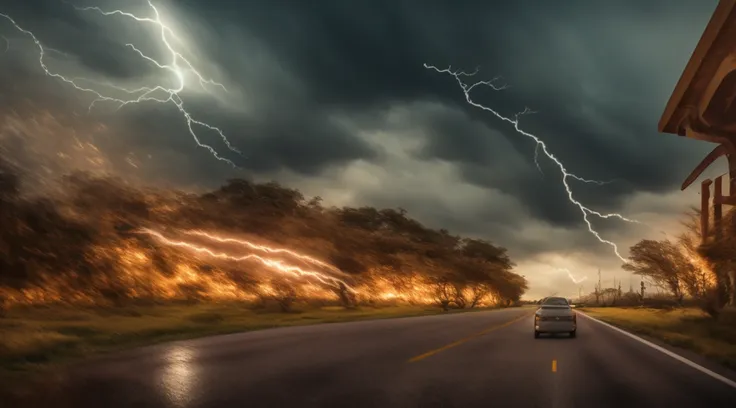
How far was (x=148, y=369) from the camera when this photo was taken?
522 inches

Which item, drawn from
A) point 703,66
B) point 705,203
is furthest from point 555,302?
point 705,203

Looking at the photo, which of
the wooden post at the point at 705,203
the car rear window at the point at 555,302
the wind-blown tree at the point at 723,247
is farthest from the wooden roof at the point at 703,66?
the wooden post at the point at 705,203

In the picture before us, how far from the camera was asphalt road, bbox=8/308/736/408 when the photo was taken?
9523 mm

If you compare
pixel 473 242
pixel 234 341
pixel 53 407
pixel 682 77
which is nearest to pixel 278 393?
pixel 53 407

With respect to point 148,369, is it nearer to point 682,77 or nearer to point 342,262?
point 682,77

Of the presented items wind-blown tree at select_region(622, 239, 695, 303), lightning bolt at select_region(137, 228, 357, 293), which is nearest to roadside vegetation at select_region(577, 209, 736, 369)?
wind-blown tree at select_region(622, 239, 695, 303)

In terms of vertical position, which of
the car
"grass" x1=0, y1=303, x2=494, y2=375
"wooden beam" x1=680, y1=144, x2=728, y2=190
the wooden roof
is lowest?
"grass" x1=0, y1=303, x2=494, y2=375

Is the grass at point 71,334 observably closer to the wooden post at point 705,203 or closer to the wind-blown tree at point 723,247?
the wind-blown tree at point 723,247

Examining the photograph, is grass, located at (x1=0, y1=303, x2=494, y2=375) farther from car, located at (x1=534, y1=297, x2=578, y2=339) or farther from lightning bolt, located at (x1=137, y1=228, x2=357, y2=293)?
lightning bolt, located at (x1=137, y1=228, x2=357, y2=293)

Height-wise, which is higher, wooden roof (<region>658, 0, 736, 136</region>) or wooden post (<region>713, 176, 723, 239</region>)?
wooden roof (<region>658, 0, 736, 136</region>)

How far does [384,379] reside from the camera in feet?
39.3

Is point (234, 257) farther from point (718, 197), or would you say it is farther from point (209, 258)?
point (718, 197)

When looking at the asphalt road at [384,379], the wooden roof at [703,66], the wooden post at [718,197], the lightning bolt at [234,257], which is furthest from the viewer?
the lightning bolt at [234,257]

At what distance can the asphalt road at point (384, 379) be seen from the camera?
9523 mm
